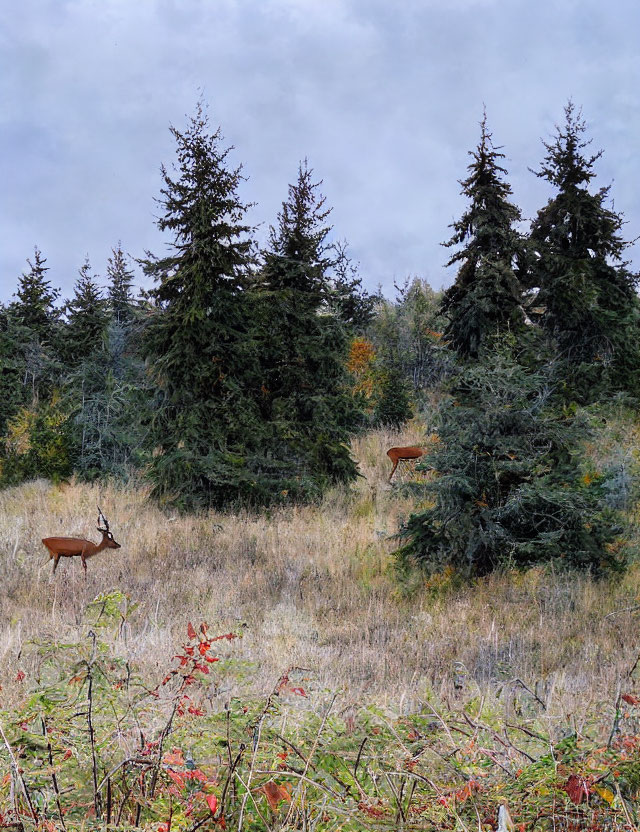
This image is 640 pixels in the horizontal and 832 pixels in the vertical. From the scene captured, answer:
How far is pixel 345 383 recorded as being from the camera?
14992 mm

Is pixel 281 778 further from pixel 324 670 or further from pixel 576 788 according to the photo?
pixel 324 670

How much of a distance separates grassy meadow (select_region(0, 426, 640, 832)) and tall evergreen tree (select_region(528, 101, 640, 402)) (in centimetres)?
626

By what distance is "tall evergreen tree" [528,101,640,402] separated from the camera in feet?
57.9

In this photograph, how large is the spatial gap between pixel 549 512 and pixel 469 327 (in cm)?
840

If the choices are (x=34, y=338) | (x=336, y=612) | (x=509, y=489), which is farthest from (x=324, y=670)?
(x=34, y=338)

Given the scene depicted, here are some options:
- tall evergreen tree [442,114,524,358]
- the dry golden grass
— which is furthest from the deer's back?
tall evergreen tree [442,114,524,358]

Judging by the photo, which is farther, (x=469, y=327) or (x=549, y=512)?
(x=469, y=327)

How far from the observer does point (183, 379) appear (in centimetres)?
1298

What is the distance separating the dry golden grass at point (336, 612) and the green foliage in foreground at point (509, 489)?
14.2 inches

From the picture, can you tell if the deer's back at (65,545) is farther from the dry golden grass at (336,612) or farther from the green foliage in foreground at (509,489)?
the green foliage in foreground at (509,489)

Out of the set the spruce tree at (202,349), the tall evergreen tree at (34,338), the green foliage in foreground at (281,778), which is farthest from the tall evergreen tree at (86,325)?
the green foliage in foreground at (281,778)

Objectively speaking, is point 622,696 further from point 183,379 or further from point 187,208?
point 187,208

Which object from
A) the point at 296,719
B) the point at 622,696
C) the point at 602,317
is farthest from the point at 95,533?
the point at 602,317

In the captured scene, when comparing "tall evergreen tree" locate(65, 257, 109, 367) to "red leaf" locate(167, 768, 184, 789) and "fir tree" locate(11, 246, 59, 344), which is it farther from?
"red leaf" locate(167, 768, 184, 789)
